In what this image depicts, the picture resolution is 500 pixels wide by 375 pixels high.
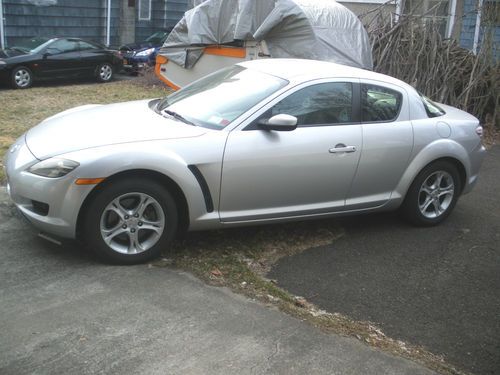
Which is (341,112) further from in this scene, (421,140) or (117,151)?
(117,151)

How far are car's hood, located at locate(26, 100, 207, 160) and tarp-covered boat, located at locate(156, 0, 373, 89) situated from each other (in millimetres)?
6036

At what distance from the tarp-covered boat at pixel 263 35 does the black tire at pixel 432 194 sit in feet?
18.1

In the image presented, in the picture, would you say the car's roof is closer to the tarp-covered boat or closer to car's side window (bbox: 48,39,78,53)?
the tarp-covered boat

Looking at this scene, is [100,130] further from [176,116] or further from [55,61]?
[55,61]

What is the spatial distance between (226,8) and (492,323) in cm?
862

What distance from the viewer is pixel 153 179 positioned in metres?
4.39

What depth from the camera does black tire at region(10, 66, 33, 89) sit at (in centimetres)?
1359

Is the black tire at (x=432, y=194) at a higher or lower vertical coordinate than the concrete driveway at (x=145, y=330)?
higher

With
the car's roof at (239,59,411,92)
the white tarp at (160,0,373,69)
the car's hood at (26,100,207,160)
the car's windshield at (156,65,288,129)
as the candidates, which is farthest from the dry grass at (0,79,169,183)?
the car's roof at (239,59,411,92)

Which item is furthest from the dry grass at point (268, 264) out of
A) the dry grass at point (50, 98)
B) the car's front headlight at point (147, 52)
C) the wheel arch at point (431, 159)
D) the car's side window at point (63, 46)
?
the car's front headlight at point (147, 52)

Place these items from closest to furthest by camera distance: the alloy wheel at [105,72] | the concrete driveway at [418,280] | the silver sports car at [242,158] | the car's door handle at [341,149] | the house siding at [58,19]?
the concrete driveway at [418,280]
the silver sports car at [242,158]
the car's door handle at [341,149]
the alloy wheel at [105,72]
the house siding at [58,19]

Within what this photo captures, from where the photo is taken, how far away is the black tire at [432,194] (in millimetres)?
5641

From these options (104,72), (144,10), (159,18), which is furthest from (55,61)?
(159,18)

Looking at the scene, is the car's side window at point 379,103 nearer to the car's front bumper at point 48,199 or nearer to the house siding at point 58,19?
the car's front bumper at point 48,199
